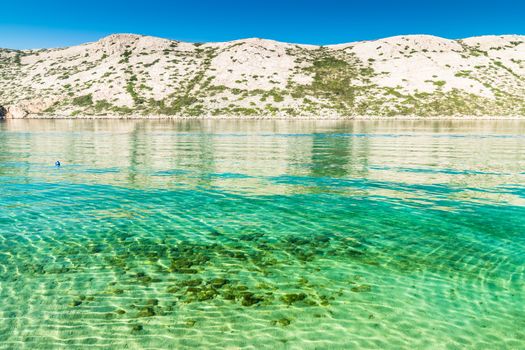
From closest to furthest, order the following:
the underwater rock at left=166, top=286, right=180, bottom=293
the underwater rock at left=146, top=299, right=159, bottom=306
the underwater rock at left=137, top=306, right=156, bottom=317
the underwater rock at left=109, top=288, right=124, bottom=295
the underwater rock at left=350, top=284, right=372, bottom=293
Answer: the underwater rock at left=137, top=306, right=156, bottom=317, the underwater rock at left=146, top=299, right=159, bottom=306, the underwater rock at left=109, top=288, right=124, bottom=295, the underwater rock at left=166, top=286, right=180, bottom=293, the underwater rock at left=350, top=284, right=372, bottom=293

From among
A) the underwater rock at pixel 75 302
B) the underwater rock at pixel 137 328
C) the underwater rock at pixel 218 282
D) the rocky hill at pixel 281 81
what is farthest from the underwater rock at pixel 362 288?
the rocky hill at pixel 281 81

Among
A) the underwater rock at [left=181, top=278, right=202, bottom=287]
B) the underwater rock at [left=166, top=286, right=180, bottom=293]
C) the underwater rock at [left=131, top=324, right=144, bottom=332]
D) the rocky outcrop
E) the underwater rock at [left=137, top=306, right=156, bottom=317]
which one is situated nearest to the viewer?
the underwater rock at [left=131, top=324, right=144, bottom=332]

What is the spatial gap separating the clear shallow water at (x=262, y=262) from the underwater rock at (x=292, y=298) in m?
0.06

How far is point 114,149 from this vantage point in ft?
139

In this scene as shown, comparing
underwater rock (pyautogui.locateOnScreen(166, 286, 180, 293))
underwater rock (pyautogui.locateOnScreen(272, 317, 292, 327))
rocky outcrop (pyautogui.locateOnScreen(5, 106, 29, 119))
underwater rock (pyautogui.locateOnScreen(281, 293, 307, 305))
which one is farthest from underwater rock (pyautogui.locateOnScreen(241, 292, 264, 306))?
rocky outcrop (pyautogui.locateOnScreen(5, 106, 29, 119))

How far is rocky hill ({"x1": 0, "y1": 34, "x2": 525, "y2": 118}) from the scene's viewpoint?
13800 centimetres

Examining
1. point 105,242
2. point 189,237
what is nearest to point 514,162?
point 189,237

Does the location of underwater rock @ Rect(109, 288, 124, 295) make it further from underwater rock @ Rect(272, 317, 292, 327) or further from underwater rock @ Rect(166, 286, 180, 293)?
underwater rock @ Rect(272, 317, 292, 327)

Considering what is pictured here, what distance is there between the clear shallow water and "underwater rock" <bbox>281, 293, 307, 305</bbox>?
6 cm

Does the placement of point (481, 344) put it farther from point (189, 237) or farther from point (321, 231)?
point (189, 237)

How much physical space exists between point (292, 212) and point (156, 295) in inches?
345

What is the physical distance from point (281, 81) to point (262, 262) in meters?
153

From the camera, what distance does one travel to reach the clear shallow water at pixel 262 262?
8.62 metres

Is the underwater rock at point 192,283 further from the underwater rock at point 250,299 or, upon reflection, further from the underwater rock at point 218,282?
the underwater rock at point 250,299
